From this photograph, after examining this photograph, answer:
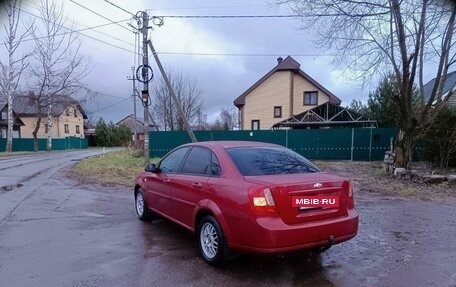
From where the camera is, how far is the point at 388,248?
5668mm

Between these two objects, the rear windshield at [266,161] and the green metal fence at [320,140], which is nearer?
the rear windshield at [266,161]

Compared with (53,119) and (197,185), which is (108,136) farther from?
(197,185)

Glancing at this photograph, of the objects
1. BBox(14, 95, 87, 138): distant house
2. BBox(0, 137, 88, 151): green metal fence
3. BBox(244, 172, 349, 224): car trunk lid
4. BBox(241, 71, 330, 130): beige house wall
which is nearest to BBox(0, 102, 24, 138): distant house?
BBox(14, 95, 87, 138): distant house

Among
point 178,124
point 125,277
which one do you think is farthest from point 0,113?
point 125,277

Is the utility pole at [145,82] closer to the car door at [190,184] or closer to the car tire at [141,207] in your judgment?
the car tire at [141,207]

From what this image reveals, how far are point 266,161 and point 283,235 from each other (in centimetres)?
117

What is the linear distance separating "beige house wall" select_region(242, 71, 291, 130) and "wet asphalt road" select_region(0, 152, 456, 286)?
28.9m

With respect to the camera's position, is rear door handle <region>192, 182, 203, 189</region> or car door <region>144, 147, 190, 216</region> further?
car door <region>144, 147, 190, 216</region>

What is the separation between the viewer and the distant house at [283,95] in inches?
1428

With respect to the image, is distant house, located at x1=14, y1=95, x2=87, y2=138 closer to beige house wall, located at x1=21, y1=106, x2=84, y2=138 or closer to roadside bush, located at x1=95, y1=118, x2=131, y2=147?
beige house wall, located at x1=21, y1=106, x2=84, y2=138

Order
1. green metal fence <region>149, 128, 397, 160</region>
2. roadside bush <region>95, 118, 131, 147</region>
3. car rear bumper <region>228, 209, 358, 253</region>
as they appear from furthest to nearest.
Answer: roadside bush <region>95, 118, 131, 147</region>, green metal fence <region>149, 128, 397, 160</region>, car rear bumper <region>228, 209, 358, 253</region>

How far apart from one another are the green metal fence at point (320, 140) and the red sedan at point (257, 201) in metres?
17.9

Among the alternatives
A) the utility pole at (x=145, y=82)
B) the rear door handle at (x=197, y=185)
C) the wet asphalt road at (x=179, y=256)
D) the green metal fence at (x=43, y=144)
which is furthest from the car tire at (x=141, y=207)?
the green metal fence at (x=43, y=144)

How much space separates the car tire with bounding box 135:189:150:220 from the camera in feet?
23.5
